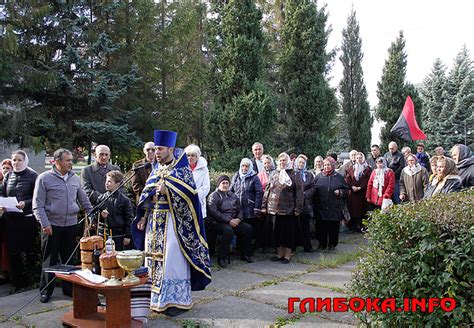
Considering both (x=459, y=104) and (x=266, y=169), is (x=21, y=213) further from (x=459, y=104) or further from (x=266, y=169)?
(x=459, y=104)

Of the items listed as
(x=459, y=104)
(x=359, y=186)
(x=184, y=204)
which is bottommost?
(x=184, y=204)

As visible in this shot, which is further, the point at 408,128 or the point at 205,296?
the point at 408,128

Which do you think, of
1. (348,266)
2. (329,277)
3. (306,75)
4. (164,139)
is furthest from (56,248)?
(306,75)

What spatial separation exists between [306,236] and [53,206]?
4.87 meters

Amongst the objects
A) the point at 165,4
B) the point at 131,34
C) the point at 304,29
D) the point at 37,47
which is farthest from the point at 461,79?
the point at 37,47

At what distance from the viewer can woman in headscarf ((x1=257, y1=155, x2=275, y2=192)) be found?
868 centimetres

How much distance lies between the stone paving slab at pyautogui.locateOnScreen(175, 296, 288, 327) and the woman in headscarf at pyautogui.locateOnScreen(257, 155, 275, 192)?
10.9 feet

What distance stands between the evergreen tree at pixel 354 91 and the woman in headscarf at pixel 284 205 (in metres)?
17.0

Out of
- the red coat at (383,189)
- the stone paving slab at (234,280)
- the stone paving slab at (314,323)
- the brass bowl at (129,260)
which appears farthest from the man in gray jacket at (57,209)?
the red coat at (383,189)

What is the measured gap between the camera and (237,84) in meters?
14.7

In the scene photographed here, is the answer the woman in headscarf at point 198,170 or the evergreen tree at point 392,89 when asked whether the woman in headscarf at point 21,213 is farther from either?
the evergreen tree at point 392,89

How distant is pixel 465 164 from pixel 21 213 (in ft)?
21.5

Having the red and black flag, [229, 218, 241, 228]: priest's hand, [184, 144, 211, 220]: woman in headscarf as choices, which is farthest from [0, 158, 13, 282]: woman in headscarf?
the red and black flag

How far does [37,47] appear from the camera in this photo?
14.6m
